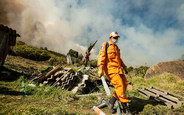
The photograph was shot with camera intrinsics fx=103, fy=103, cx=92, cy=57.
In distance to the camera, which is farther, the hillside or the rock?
the rock

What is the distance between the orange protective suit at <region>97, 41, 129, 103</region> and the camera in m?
2.72

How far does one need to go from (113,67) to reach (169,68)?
271 inches

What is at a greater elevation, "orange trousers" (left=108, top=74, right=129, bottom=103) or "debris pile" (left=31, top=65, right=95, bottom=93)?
"debris pile" (left=31, top=65, right=95, bottom=93)

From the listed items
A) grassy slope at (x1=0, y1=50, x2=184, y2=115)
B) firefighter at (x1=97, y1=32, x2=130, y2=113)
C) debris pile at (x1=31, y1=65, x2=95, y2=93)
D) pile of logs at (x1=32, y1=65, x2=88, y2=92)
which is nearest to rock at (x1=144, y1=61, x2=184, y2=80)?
grassy slope at (x1=0, y1=50, x2=184, y2=115)

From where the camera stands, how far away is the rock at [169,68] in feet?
23.4

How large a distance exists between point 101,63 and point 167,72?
6.93 metres

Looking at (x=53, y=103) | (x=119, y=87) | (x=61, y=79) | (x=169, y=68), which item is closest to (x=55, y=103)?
(x=53, y=103)

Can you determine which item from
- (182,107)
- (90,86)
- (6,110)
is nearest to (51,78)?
(90,86)

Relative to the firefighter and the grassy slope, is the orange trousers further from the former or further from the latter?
the grassy slope

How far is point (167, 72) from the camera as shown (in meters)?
7.46

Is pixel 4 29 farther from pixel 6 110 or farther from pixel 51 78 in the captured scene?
pixel 6 110

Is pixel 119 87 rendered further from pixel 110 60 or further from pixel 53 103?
pixel 53 103

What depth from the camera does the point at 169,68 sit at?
755 cm

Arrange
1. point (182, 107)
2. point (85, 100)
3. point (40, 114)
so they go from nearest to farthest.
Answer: point (40, 114)
point (182, 107)
point (85, 100)
